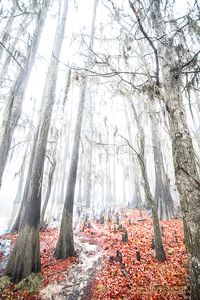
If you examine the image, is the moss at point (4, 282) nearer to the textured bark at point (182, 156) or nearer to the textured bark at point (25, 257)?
the textured bark at point (25, 257)

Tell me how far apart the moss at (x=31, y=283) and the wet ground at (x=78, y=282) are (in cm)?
27

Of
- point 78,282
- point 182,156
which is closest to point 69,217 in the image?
point 78,282

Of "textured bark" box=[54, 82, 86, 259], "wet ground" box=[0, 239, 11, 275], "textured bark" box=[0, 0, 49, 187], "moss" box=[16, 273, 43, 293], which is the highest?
"textured bark" box=[0, 0, 49, 187]

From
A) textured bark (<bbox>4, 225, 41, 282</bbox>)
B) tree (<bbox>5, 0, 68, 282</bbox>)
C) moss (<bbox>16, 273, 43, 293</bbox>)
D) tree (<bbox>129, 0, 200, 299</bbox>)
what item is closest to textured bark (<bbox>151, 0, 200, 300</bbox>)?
tree (<bbox>129, 0, 200, 299</bbox>)

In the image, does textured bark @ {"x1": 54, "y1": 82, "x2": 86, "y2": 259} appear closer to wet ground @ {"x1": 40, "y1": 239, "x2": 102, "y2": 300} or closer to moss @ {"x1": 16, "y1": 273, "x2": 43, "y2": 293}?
wet ground @ {"x1": 40, "y1": 239, "x2": 102, "y2": 300}

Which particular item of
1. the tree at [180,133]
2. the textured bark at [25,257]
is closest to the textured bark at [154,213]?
the tree at [180,133]

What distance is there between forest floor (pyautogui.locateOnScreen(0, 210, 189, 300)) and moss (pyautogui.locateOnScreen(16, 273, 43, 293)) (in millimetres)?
25

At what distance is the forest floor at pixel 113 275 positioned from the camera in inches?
181

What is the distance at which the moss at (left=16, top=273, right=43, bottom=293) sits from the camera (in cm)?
502

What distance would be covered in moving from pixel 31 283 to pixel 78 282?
4.20 ft

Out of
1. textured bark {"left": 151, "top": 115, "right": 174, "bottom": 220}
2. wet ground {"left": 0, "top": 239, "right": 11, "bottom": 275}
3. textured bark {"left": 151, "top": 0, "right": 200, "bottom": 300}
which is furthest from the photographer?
textured bark {"left": 151, "top": 115, "right": 174, "bottom": 220}

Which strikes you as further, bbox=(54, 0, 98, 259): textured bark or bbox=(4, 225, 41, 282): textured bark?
bbox=(54, 0, 98, 259): textured bark

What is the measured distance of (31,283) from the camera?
17.0 feet

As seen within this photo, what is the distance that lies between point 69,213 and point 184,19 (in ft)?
22.6
